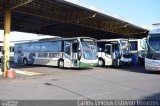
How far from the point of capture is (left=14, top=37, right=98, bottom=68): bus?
2258 centimetres

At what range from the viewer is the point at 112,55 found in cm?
2623

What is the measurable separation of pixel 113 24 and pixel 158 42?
12.3 meters

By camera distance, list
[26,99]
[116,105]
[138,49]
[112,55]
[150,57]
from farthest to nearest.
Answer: [138,49], [112,55], [150,57], [26,99], [116,105]

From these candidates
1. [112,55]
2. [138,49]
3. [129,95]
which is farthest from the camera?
[138,49]

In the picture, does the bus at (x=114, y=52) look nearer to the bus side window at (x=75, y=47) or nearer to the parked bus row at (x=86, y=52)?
the parked bus row at (x=86, y=52)

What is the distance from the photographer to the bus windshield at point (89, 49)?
894 inches

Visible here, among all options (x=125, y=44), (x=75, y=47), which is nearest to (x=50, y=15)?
(x=75, y=47)

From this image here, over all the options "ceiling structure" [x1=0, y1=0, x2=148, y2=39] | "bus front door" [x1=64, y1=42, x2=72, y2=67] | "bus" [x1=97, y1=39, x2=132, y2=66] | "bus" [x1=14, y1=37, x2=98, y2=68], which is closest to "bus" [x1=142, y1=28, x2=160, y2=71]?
"bus" [x1=14, y1=37, x2=98, y2=68]

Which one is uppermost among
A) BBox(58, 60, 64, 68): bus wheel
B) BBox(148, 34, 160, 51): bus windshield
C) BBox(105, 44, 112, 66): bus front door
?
BBox(148, 34, 160, 51): bus windshield

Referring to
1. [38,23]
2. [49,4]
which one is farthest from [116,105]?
[38,23]

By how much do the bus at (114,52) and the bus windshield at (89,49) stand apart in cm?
302

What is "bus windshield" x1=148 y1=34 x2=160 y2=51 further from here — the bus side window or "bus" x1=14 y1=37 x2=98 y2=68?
the bus side window

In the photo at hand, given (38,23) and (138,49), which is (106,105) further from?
(138,49)

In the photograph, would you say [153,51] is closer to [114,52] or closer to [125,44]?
[114,52]
